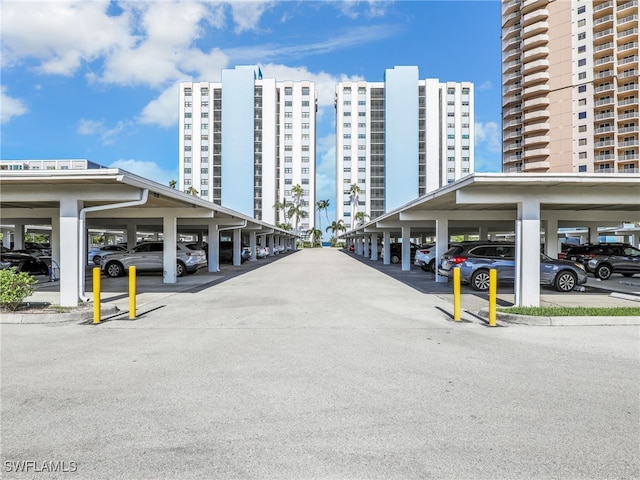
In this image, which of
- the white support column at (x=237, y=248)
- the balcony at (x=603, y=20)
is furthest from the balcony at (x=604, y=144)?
the white support column at (x=237, y=248)

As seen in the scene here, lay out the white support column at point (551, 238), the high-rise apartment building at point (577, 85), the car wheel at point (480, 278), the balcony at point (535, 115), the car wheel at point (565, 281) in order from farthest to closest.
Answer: the balcony at point (535, 115), the high-rise apartment building at point (577, 85), the white support column at point (551, 238), the car wheel at point (480, 278), the car wheel at point (565, 281)

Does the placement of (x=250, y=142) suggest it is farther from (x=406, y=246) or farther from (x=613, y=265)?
(x=613, y=265)

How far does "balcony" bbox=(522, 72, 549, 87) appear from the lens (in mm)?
71625

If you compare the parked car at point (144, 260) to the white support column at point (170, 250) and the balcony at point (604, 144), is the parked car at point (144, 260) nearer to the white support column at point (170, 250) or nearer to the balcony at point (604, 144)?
the white support column at point (170, 250)

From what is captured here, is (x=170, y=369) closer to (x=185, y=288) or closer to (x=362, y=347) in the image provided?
(x=362, y=347)

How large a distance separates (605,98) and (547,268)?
68.2m

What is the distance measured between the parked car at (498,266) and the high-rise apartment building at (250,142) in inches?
3345

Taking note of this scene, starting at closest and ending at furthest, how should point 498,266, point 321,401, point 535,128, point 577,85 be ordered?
1. point 321,401
2. point 498,266
3. point 577,85
4. point 535,128

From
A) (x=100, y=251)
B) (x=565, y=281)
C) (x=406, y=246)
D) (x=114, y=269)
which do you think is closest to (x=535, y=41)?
(x=406, y=246)

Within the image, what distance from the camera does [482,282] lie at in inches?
594

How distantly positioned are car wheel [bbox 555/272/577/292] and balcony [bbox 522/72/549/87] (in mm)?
68740

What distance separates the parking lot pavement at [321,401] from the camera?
3.56 metres

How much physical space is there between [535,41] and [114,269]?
76.6 meters

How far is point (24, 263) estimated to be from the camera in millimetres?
21578
